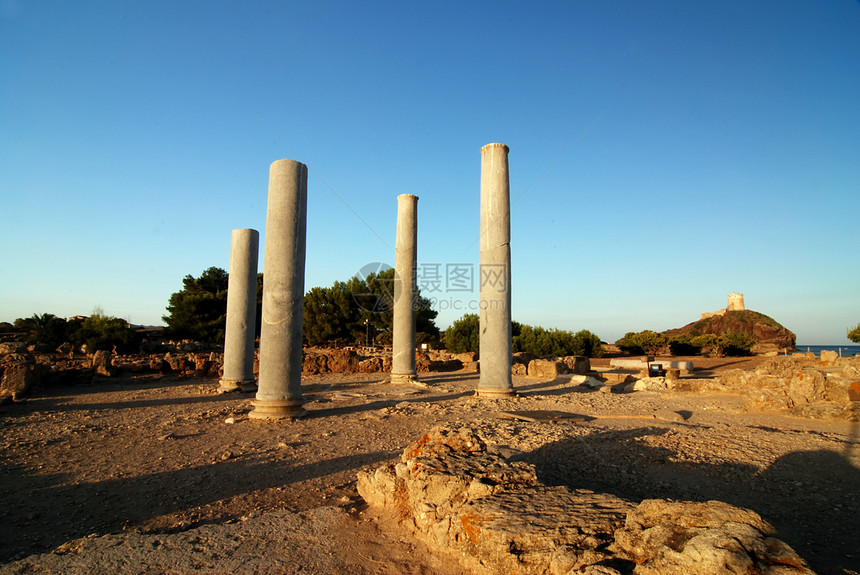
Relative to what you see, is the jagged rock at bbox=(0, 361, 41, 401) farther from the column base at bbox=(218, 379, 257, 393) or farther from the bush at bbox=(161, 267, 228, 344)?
the bush at bbox=(161, 267, 228, 344)

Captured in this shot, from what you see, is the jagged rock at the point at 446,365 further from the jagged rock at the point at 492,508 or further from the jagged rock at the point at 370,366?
the jagged rock at the point at 492,508

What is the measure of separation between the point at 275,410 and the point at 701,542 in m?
7.38

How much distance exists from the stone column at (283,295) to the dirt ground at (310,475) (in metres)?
0.61

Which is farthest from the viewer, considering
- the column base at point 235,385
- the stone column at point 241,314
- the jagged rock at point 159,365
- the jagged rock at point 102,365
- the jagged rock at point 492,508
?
the jagged rock at point 159,365

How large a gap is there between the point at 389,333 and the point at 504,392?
23110mm

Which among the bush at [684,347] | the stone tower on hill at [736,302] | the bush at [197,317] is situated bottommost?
the bush at [684,347]

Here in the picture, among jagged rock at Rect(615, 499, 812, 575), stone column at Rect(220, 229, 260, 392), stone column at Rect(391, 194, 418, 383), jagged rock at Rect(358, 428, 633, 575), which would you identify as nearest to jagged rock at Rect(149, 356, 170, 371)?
stone column at Rect(220, 229, 260, 392)

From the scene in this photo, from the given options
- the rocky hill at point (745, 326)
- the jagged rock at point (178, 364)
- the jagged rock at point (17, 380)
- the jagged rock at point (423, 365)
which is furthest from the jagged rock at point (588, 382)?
the rocky hill at point (745, 326)

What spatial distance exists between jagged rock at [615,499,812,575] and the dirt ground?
0.96 m

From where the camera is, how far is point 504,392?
1099 centimetres

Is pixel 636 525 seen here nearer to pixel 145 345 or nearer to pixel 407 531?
pixel 407 531

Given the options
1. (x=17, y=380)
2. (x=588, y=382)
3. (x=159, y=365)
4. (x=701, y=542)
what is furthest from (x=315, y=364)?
(x=701, y=542)

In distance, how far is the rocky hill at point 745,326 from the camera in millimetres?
57375

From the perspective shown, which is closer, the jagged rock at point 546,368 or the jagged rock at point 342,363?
the jagged rock at point 546,368
